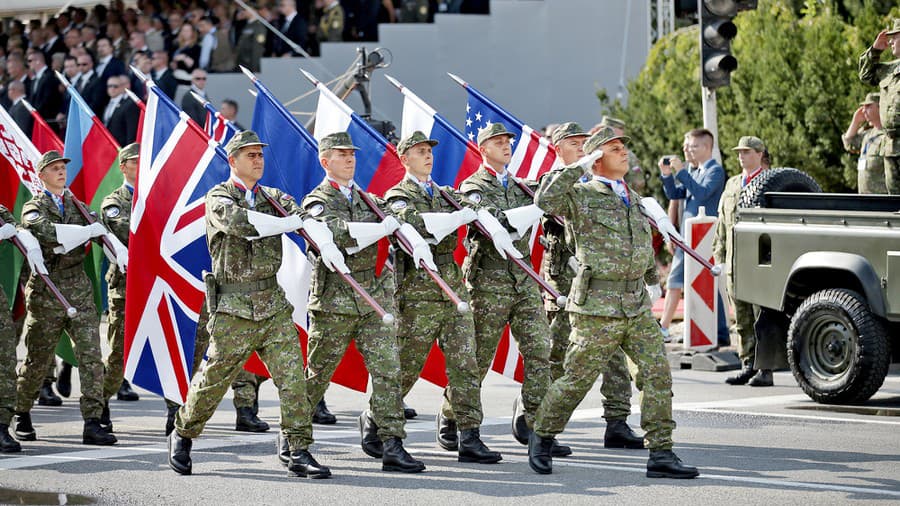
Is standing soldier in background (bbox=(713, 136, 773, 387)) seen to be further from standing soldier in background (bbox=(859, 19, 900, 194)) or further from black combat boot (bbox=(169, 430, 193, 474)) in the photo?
black combat boot (bbox=(169, 430, 193, 474))

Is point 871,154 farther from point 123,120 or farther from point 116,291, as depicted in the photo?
point 123,120

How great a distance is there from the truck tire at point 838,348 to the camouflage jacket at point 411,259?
114 inches

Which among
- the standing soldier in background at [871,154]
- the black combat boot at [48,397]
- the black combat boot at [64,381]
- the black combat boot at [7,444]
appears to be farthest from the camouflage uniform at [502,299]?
the black combat boot at [64,381]

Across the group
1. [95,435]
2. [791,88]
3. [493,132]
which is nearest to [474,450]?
[493,132]

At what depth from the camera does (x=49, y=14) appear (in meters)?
25.2

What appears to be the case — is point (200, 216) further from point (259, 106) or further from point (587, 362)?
point (587, 362)

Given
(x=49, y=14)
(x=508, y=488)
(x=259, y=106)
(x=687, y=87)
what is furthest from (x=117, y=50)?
(x=508, y=488)

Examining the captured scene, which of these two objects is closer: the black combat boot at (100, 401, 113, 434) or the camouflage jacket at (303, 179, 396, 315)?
the camouflage jacket at (303, 179, 396, 315)

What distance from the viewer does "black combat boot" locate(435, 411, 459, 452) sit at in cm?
923

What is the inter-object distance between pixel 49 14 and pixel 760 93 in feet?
45.6

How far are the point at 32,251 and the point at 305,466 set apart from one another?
106 inches

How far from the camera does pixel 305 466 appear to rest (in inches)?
325

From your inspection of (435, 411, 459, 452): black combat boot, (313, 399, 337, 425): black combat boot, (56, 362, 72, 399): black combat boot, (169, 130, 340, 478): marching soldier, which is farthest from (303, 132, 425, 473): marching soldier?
(56, 362, 72, 399): black combat boot

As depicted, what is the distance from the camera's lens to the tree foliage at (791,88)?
15172 millimetres
